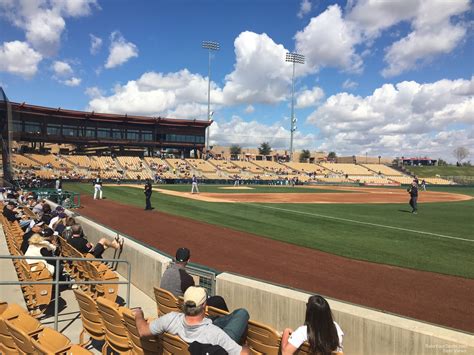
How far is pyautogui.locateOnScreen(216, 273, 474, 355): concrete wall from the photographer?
12.4 ft

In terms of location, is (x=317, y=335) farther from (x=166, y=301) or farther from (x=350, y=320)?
(x=166, y=301)

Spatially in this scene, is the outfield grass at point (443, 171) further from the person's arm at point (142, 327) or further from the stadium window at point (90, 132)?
the person's arm at point (142, 327)

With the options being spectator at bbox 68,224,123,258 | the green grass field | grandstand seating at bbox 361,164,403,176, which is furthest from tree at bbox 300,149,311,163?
spectator at bbox 68,224,123,258

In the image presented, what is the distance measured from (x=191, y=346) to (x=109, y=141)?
70.7m

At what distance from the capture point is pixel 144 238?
14195 mm

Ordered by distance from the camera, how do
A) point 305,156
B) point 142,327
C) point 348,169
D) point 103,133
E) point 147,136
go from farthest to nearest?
point 305,156 → point 348,169 → point 147,136 → point 103,133 → point 142,327

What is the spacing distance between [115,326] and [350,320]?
2.73 metres

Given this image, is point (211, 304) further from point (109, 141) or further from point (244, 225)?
point (109, 141)

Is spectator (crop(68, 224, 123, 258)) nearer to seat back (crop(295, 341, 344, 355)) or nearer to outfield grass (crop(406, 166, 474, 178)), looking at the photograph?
seat back (crop(295, 341, 344, 355))

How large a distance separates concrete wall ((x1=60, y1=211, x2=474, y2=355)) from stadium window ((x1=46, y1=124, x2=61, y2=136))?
2558 inches

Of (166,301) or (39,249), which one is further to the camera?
(39,249)

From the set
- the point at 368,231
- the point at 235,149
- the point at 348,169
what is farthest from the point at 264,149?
the point at 368,231

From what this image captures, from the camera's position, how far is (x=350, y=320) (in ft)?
14.8

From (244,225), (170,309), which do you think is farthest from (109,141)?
(170,309)
